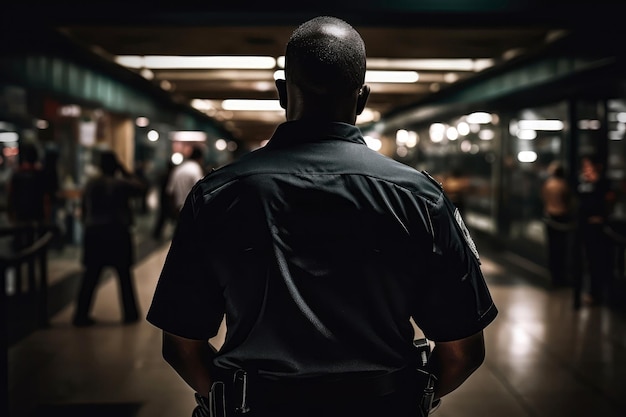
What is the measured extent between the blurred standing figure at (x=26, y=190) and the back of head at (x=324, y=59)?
7987 mm

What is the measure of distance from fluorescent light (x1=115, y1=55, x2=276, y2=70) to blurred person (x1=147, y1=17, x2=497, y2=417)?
996 centimetres

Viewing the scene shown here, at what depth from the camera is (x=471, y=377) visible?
5.75m

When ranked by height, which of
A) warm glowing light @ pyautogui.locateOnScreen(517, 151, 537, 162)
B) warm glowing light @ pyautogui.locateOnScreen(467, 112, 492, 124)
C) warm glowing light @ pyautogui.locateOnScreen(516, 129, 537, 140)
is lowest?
warm glowing light @ pyautogui.locateOnScreen(517, 151, 537, 162)

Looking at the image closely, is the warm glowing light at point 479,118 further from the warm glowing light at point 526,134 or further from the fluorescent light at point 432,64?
the fluorescent light at point 432,64

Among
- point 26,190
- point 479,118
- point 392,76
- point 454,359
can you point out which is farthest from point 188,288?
point 479,118

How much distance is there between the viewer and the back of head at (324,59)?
1.66 metres

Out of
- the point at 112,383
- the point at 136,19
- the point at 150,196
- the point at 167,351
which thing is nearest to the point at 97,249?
the point at 112,383

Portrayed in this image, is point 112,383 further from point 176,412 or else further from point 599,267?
point 599,267

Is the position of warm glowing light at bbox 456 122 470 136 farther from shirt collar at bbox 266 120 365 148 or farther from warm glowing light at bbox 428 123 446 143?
shirt collar at bbox 266 120 365 148

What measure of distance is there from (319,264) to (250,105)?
63.3ft

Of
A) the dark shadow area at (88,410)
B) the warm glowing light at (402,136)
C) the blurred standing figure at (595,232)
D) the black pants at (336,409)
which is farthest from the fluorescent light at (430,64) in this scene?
the warm glowing light at (402,136)

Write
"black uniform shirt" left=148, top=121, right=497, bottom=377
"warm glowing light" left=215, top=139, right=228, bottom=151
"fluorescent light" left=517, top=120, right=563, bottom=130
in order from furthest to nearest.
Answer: "warm glowing light" left=215, top=139, right=228, bottom=151
"fluorescent light" left=517, top=120, right=563, bottom=130
"black uniform shirt" left=148, top=121, right=497, bottom=377

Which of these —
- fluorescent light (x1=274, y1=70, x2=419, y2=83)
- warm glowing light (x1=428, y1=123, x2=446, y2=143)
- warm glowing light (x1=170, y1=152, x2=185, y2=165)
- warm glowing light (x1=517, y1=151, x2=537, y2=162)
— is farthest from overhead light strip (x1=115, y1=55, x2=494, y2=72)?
warm glowing light (x1=170, y1=152, x2=185, y2=165)

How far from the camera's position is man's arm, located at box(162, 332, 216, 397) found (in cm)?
177
